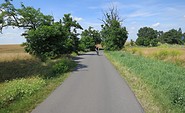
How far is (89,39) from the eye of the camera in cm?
6981

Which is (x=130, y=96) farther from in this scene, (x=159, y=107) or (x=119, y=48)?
(x=119, y=48)

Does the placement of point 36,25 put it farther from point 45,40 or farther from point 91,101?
point 91,101

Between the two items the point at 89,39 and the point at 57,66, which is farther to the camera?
the point at 89,39

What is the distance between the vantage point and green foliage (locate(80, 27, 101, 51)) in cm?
6870

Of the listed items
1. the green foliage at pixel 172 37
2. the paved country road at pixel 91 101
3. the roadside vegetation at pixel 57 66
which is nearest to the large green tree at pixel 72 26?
the roadside vegetation at pixel 57 66

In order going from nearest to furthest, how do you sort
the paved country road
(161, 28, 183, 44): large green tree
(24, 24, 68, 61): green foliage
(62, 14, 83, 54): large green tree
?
the paved country road, (24, 24, 68, 61): green foliage, (62, 14, 83, 54): large green tree, (161, 28, 183, 44): large green tree

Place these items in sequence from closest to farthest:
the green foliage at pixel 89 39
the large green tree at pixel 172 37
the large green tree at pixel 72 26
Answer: the large green tree at pixel 72 26 < the green foliage at pixel 89 39 < the large green tree at pixel 172 37

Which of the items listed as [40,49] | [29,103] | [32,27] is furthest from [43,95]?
[32,27]

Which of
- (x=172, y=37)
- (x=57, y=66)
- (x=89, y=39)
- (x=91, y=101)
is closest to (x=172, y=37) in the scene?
(x=172, y=37)

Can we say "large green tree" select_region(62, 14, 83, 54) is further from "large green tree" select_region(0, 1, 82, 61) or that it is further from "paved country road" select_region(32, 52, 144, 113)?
"paved country road" select_region(32, 52, 144, 113)

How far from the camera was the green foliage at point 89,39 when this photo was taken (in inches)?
2705

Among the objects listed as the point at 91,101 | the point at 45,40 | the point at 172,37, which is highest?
the point at 172,37

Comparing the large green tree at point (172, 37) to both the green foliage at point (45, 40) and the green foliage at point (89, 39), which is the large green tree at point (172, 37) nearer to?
the green foliage at point (89, 39)

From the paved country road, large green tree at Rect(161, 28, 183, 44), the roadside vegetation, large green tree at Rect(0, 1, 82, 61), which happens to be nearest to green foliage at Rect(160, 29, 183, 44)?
large green tree at Rect(161, 28, 183, 44)
